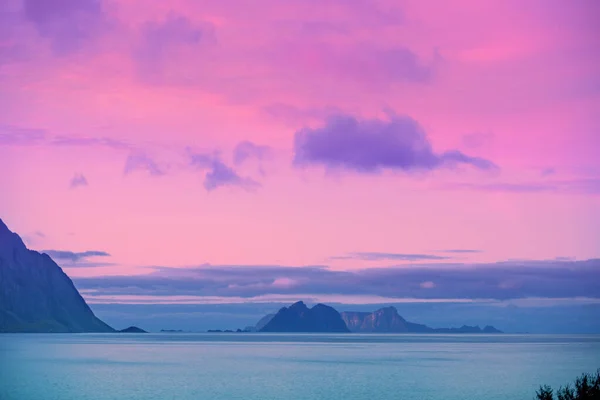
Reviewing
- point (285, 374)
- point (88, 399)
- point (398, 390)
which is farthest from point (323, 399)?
point (285, 374)

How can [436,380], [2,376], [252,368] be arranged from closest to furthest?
[436,380]
[2,376]
[252,368]

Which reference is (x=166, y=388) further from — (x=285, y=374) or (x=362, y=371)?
(x=362, y=371)

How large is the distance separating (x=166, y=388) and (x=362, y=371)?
53906 mm

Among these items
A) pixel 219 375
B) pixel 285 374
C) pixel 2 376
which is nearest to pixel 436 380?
pixel 285 374

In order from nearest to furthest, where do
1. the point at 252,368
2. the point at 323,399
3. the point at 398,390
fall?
the point at 323,399 < the point at 398,390 < the point at 252,368

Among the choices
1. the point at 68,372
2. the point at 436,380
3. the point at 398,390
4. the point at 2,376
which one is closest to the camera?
the point at 398,390

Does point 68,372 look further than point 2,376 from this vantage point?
Yes

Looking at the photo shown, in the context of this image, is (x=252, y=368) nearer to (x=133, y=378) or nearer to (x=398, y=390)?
(x=133, y=378)

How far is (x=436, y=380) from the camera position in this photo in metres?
142

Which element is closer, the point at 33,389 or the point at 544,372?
the point at 33,389

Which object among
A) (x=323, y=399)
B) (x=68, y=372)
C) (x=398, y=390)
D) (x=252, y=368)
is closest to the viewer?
(x=323, y=399)

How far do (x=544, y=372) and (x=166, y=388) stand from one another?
83875 millimetres

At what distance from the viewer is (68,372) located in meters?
163

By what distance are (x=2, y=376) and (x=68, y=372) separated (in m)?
14.2
